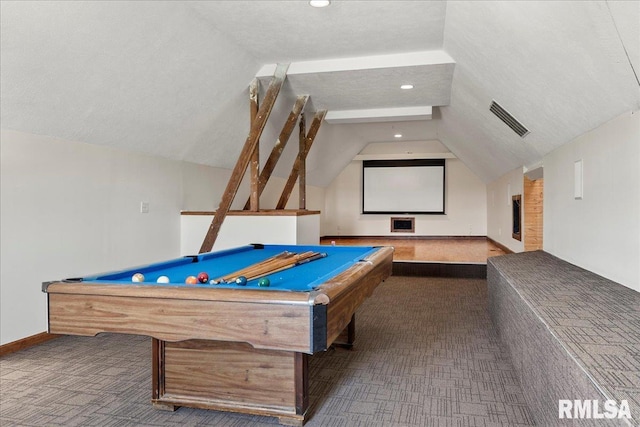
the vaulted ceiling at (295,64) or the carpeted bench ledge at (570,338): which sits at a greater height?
the vaulted ceiling at (295,64)

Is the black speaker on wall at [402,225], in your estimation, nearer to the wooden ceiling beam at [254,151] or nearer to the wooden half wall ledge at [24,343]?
the wooden ceiling beam at [254,151]

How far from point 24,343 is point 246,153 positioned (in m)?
2.65

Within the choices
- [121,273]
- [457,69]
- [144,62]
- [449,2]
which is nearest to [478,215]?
[457,69]

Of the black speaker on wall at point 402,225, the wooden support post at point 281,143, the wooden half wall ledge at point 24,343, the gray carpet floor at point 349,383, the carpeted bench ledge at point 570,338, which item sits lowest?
the gray carpet floor at point 349,383

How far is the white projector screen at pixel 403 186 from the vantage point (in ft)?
37.3

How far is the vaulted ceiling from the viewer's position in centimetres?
256

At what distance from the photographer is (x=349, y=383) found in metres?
2.68

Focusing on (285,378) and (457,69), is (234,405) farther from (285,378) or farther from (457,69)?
(457,69)

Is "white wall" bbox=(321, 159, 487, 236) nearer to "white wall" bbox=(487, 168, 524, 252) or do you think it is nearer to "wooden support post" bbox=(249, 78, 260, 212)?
"white wall" bbox=(487, 168, 524, 252)

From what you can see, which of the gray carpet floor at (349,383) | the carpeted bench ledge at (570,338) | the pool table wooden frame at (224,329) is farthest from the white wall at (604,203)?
the pool table wooden frame at (224,329)

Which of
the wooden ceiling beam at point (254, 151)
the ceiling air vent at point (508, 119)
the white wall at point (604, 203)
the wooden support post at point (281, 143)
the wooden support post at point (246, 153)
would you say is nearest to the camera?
the white wall at point (604, 203)

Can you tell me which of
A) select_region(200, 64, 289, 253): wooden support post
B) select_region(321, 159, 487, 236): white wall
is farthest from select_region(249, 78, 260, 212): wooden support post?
select_region(321, 159, 487, 236): white wall

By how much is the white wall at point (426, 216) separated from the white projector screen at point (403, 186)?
173 mm

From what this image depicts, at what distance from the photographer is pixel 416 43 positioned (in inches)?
169
